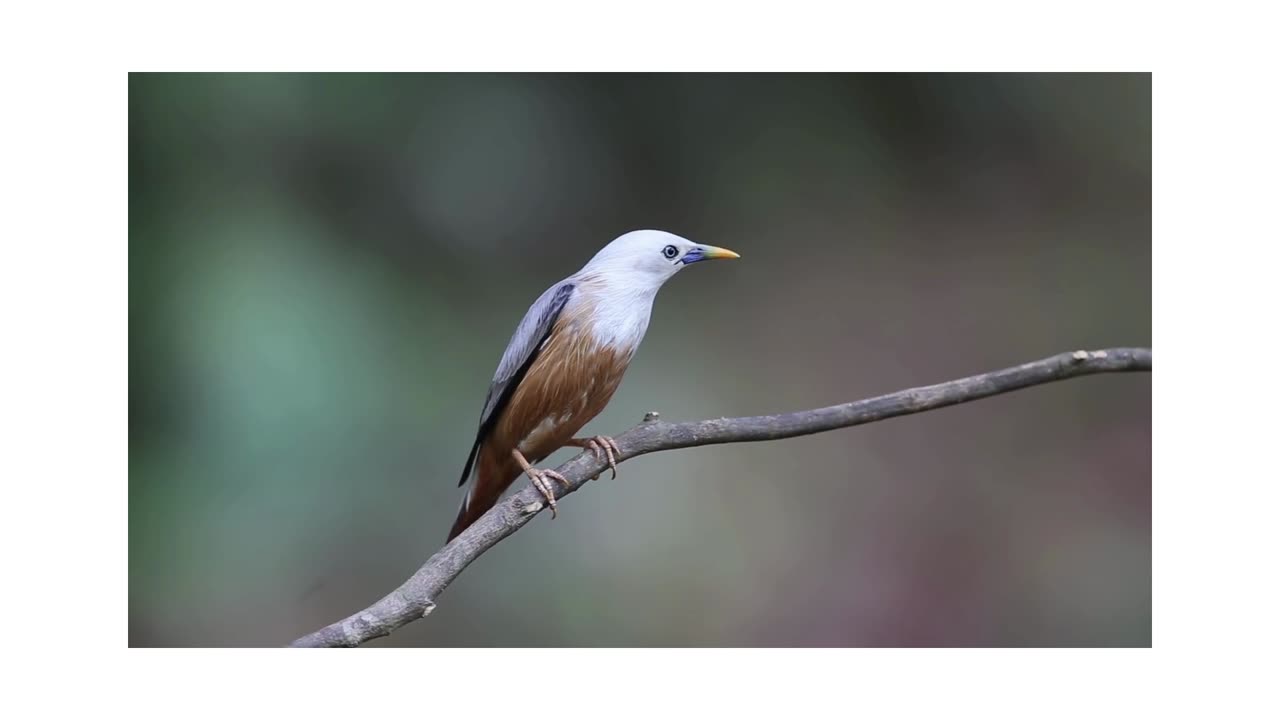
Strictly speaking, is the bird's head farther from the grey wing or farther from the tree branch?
the tree branch

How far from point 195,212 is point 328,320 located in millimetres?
399

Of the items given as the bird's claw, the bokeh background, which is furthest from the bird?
the bokeh background

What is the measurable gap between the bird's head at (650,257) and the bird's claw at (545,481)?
1.54 ft

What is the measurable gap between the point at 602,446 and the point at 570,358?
0.71 ft

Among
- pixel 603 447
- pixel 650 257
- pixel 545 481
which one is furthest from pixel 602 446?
pixel 650 257

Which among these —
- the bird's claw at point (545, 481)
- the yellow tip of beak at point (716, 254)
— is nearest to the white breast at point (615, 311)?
the yellow tip of beak at point (716, 254)

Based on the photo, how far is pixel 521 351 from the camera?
204 cm

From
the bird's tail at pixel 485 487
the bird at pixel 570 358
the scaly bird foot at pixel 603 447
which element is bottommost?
the bird's tail at pixel 485 487

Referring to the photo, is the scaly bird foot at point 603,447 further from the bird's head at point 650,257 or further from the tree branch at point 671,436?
the bird's head at point 650,257

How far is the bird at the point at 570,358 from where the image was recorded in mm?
1986

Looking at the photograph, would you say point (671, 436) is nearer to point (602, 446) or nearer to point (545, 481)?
point (602, 446)

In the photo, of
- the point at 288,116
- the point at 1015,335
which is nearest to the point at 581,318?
the point at 288,116

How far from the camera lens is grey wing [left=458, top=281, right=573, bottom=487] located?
2.03 meters

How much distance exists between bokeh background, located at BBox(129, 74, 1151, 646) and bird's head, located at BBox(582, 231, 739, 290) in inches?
6.4
